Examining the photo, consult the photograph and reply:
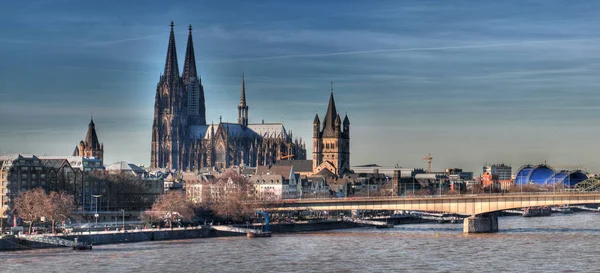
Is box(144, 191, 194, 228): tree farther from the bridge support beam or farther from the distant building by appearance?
the distant building

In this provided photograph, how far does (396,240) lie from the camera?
361ft

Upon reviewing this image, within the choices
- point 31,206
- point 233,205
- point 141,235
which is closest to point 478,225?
point 233,205

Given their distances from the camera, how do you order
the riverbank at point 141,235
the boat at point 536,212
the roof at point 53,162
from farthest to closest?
the boat at point 536,212
the roof at point 53,162
the riverbank at point 141,235

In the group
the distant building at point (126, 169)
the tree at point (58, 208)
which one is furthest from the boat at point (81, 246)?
the distant building at point (126, 169)

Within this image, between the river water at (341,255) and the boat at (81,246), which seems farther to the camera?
the boat at (81,246)

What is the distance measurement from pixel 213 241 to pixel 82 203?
4655 centimetres

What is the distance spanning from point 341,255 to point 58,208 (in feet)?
123

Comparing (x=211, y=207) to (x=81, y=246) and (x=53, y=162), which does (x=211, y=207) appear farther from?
(x=81, y=246)

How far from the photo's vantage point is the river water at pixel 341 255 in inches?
3231

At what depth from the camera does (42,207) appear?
388 ft

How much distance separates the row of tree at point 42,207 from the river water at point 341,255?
14755 millimetres

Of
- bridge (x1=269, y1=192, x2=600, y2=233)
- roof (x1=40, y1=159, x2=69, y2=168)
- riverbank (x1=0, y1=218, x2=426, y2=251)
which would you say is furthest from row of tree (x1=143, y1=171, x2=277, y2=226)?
roof (x1=40, y1=159, x2=69, y2=168)

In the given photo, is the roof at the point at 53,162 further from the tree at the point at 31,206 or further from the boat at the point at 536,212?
the boat at the point at 536,212

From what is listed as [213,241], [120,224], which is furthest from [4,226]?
[213,241]
